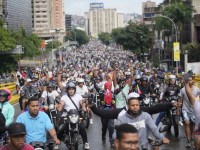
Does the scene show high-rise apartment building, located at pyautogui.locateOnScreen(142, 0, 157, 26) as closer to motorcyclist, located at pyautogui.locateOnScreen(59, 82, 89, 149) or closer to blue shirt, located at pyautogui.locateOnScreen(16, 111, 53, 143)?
motorcyclist, located at pyautogui.locateOnScreen(59, 82, 89, 149)

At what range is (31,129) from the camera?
25.9 ft

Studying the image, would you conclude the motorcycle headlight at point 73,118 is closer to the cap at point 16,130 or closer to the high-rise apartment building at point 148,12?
the cap at point 16,130

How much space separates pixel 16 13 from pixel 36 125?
428 feet

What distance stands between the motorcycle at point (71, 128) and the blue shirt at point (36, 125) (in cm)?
305

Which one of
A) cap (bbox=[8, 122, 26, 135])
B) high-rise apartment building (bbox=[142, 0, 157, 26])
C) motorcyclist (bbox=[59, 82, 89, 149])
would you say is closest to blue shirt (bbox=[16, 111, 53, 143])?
cap (bbox=[8, 122, 26, 135])

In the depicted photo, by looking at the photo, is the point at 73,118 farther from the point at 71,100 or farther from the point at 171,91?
the point at 171,91

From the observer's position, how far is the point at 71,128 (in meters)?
11.2

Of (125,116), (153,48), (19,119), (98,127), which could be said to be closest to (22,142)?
(125,116)

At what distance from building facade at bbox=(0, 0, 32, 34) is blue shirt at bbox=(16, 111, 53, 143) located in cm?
10971

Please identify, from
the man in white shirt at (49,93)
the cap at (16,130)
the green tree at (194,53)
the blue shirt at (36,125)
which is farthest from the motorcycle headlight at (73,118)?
the green tree at (194,53)

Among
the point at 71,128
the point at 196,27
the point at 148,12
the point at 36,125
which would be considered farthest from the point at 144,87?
the point at 148,12

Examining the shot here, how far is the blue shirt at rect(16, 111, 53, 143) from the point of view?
7.89 meters

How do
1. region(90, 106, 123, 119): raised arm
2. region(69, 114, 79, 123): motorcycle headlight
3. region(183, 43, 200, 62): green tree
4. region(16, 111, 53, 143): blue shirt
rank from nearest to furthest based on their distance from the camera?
region(90, 106, 123, 119): raised arm < region(16, 111, 53, 143): blue shirt < region(69, 114, 79, 123): motorcycle headlight < region(183, 43, 200, 62): green tree

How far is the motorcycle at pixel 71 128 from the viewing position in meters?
11.0
